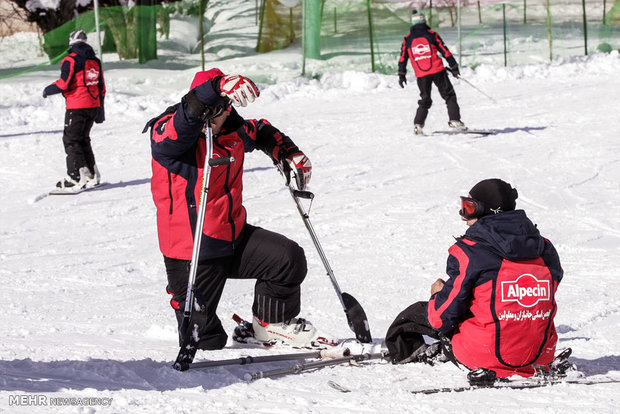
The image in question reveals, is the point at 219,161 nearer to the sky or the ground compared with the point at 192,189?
nearer to the sky

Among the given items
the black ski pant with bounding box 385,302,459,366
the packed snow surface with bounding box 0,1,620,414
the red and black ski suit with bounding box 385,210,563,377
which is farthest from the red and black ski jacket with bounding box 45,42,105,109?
the red and black ski suit with bounding box 385,210,563,377

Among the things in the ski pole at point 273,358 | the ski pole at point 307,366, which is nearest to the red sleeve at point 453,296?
the ski pole at point 307,366

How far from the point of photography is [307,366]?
4.20 meters

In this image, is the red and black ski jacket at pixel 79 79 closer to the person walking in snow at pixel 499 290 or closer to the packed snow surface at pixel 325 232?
the packed snow surface at pixel 325 232

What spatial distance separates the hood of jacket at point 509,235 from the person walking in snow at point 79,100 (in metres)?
6.44

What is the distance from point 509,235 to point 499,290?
9.6 inches

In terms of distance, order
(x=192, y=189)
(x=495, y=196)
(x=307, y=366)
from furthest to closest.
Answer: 1. (x=192, y=189)
2. (x=307, y=366)
3. (x=495, y=196)

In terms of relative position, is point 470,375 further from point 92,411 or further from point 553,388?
point 92,411

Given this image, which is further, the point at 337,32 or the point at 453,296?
the point at 337,32

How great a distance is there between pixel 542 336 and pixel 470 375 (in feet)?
1.20

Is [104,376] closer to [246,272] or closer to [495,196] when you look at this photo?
[246,272]

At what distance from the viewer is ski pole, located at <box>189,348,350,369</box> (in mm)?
4203

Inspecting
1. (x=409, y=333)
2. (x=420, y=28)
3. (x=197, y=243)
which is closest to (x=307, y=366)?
(x=409, y=333)

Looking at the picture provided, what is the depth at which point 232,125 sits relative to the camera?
178 inches
